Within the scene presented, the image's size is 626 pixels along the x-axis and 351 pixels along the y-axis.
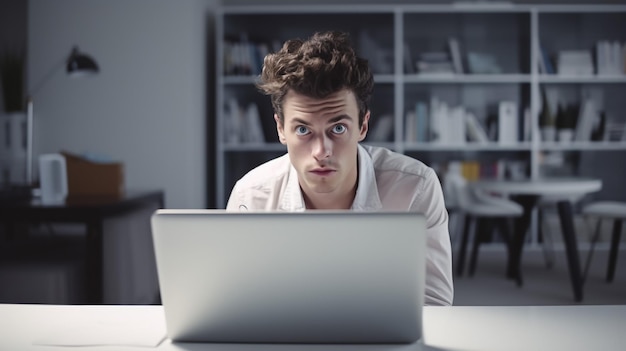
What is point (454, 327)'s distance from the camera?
928mm

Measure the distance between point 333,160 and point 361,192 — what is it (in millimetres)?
183

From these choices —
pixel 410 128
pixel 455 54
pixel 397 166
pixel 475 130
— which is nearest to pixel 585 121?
pixel 475 130

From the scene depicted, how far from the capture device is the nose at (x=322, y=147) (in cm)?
133

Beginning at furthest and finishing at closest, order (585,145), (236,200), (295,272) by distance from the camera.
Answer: (585,145)
(236,200)
(295,272)

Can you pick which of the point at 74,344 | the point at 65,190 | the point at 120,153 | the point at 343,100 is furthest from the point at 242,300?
the point at 120,153

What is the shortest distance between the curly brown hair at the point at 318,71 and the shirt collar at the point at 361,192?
10 centimetres

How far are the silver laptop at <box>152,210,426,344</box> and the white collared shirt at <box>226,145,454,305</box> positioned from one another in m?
0.53

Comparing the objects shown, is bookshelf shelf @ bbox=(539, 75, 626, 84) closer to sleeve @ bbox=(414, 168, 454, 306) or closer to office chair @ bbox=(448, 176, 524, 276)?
office chair @ bbox=(448, 176, 524, 276)

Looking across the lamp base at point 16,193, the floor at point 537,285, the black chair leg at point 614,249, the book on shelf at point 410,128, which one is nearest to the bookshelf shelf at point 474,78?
the book on shelf at point 410,128

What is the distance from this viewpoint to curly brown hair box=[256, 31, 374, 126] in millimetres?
1381

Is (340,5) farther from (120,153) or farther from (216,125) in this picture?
(120,153)

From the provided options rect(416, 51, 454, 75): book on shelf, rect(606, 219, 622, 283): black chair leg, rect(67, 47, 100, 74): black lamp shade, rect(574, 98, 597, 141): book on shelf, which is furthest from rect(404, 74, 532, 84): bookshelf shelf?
rect(67, 47, 100, 74): black lamp shade

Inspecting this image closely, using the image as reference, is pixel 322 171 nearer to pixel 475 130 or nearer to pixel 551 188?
pixel 551 188

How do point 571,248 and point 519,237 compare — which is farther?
point 519,237
